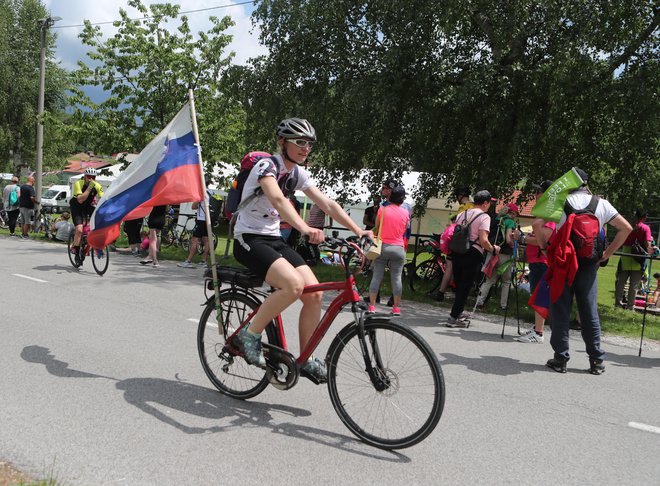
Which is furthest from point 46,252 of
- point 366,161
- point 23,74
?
point 23,74

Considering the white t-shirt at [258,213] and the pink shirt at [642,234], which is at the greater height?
the pink shirt at [642,234]

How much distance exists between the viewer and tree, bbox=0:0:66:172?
140 ft

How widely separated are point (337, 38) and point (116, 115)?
9.11 metres

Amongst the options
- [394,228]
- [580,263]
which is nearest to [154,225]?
[394,228]

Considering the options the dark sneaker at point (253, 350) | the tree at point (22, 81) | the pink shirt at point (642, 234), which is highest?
the tree at point (22, 81)

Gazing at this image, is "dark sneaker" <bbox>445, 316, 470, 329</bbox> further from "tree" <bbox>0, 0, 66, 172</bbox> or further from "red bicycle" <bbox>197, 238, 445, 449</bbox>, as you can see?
"tree" <bbox>0, 0, 66, 172</bbox>

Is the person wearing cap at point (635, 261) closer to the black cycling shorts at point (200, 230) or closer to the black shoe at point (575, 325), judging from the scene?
the black shoe at point (575, 325)

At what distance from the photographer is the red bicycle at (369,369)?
361cm

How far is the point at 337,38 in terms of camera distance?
12.4m

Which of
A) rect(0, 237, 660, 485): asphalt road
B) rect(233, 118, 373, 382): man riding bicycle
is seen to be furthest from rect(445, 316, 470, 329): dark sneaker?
rect(233, 118, 373, 382): man riding bicycle

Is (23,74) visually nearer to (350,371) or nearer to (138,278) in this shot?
(138,278)

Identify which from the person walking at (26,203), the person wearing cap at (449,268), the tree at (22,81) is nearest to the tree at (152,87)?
the person walking at (26,203)

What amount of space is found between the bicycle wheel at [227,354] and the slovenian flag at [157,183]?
0.91 meters

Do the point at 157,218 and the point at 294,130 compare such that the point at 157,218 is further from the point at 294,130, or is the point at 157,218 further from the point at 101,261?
Result: the point at 294,130
